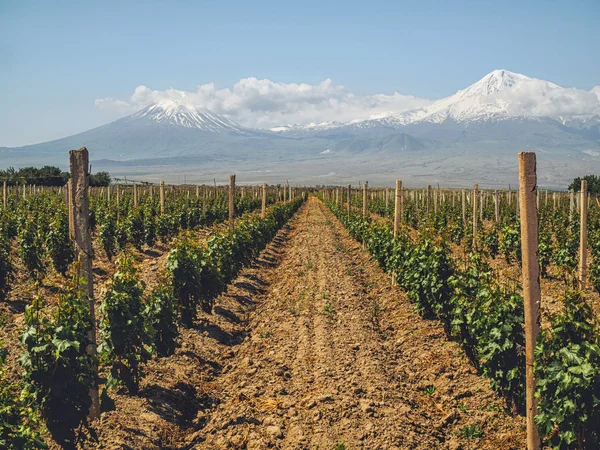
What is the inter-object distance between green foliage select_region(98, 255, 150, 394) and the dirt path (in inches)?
45.6

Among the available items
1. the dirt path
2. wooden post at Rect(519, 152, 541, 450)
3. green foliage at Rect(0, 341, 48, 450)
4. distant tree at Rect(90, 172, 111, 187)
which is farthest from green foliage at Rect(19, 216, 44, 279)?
distant tree at Rect(90, 172, 111, 187)

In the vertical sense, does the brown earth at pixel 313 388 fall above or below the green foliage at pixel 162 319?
below

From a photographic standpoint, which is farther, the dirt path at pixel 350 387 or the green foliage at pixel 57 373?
the dirt path at pixel 350 387

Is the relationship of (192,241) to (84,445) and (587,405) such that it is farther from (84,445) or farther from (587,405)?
(587,405)

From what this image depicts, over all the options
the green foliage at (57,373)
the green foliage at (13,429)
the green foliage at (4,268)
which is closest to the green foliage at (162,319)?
the green foliage at (57,373)

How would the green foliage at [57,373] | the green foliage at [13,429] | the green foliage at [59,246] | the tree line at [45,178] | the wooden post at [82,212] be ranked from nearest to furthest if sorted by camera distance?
the green foliage at [13,429] → the green foliage at [57,373] → the wooden post at [82,212] → the green foliage at [59,246] → the tree line at [45,178]

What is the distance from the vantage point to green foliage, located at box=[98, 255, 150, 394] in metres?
6.32

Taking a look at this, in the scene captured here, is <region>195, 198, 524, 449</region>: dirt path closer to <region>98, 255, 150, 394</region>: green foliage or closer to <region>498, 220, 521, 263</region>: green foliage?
<region>98, 255, 150, 394</region>: green foliage

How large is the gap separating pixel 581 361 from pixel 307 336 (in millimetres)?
5376

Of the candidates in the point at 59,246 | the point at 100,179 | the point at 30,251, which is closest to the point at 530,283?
the point at 30,251

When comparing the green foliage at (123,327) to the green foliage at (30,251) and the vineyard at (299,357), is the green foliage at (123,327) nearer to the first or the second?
the vineyard at (299,357)

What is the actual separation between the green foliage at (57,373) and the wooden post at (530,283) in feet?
14.1

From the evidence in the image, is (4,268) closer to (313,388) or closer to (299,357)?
(299,357)

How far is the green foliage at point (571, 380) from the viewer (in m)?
4.54
